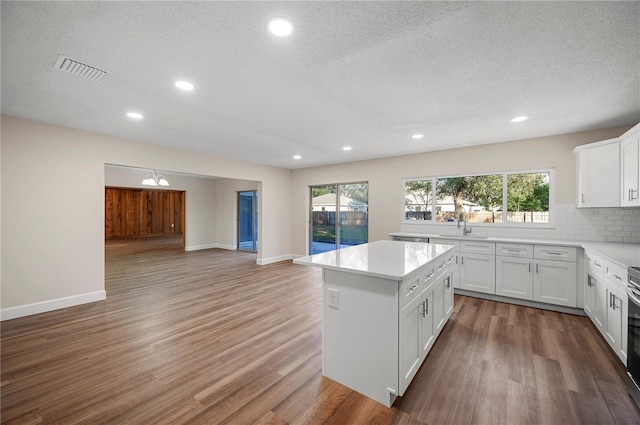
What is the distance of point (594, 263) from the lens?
297cm

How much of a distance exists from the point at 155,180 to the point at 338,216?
5.20 m

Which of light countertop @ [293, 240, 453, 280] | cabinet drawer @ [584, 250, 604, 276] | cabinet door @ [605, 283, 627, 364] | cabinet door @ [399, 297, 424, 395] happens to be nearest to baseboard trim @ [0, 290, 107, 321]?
light countertop @ [293, 240, 453, 280]

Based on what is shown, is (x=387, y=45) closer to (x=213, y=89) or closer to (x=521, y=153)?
(x=213, y=89)

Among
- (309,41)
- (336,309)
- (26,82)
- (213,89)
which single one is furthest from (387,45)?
(26,82)

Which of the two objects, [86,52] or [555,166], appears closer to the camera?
[86,52]

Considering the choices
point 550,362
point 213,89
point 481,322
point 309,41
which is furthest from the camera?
point 481,322

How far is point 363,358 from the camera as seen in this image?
1942mm

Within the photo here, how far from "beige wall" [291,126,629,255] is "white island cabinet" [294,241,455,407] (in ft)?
10.5

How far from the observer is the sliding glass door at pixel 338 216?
255 inches

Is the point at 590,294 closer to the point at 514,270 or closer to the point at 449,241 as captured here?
the point at 514,270

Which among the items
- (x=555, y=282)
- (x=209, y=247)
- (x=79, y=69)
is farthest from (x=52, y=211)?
(x=555, y=282)

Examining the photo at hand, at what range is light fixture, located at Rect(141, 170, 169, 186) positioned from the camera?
289 inches

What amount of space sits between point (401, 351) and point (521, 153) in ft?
13.4

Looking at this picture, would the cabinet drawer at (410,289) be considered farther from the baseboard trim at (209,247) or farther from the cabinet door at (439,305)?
the baseboard trim at (209,247)
